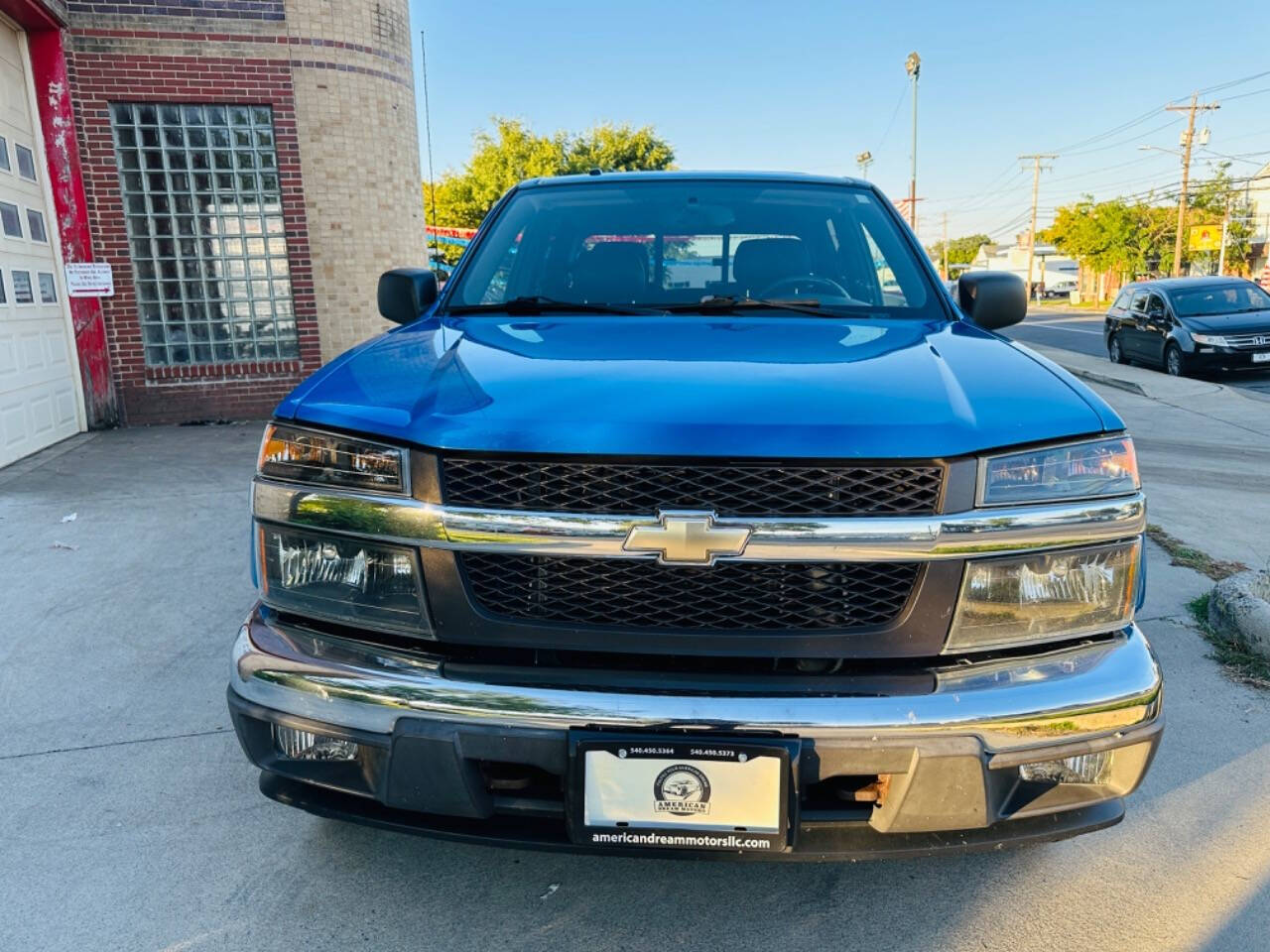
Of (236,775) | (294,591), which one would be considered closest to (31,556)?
(236,775)

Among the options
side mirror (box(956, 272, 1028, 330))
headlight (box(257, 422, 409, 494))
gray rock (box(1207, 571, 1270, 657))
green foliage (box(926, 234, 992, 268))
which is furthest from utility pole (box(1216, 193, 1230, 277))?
green foliage (box(926, 234, 992, 268))

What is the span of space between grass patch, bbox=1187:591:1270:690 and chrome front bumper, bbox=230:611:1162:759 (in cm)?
185

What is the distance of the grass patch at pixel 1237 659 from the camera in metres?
3.32

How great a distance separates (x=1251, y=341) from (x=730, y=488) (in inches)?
612

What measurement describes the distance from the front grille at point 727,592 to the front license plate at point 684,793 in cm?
25

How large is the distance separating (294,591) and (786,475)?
1075 mm

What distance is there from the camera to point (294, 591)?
197cm

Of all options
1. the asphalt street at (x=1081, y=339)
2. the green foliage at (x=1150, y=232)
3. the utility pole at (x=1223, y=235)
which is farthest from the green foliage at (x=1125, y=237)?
the asphalt street at (x=1081, y=339)

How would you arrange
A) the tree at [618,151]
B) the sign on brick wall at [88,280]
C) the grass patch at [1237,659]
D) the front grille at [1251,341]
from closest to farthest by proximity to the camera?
the grass patch at [1237,659] < the sign on brick wall at [88,280] < the front grille at [1251,341] < the tree at [618,151]

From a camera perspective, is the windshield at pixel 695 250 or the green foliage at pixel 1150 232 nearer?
the windshield at pixel 695 250

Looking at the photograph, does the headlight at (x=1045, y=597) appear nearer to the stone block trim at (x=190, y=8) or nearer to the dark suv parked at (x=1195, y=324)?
the stone block trim at (x=190, y=8)

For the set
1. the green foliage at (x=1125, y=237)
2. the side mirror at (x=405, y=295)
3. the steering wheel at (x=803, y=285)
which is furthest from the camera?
the green foliage at (x=1125, y=237)

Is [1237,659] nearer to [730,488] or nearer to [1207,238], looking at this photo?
[730,488]

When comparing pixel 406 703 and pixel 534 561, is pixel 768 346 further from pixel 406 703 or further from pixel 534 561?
pixel 406 703
